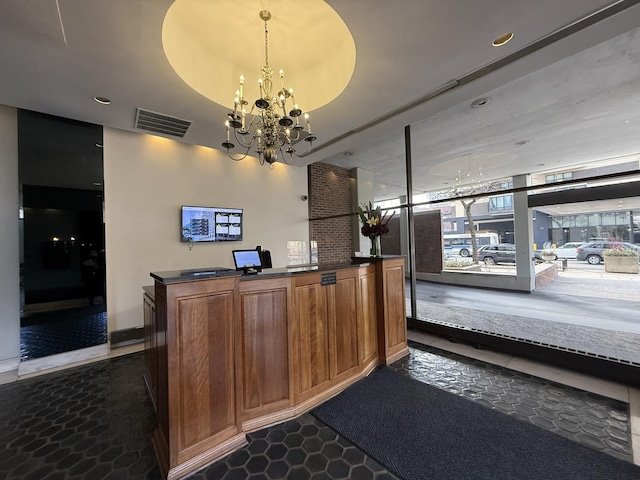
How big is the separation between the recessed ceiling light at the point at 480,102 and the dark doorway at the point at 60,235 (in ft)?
18.0

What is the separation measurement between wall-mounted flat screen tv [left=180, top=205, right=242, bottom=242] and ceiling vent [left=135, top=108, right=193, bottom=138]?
48.8 inches

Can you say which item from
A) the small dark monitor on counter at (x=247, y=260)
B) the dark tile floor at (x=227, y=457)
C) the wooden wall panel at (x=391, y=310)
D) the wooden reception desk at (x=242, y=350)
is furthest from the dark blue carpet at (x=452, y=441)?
the small dark monitor on counter at (x=247, y=260)

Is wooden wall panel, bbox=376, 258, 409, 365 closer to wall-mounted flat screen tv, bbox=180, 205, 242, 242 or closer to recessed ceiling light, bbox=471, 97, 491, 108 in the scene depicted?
recessed ceiling light, bbox=471, 97, 491, 108

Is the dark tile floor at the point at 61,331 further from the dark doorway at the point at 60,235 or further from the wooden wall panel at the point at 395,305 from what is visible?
the wooden wall panel at the point at 395,305

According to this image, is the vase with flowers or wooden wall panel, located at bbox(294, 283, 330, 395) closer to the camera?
wooden wall panel, located at bbox(294, 283, 330, 395)

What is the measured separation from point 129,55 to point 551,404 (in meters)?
4.94

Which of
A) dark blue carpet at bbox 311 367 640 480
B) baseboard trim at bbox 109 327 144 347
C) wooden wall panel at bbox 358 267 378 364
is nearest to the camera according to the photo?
dark blue carpet at bbox 311 367 640 480

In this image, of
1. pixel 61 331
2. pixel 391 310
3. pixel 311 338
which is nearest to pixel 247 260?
pixel 311 338

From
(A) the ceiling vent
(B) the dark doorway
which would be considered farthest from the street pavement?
(B) the dark doorway

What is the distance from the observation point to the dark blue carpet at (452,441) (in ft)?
5.21

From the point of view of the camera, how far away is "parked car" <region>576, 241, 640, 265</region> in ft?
12.5

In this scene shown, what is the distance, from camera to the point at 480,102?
363 cm

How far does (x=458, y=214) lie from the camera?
6.93 m

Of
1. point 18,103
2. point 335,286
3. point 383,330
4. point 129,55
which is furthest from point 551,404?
point 18,103
